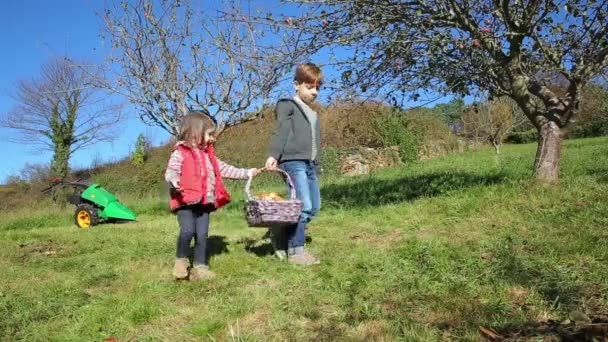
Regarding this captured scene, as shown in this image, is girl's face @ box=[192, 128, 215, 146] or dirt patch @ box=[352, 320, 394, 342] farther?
girl's face @ box=[192, 128, 215, 146]

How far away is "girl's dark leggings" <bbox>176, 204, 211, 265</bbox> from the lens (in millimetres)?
4023

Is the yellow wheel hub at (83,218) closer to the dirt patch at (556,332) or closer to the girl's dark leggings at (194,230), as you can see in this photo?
the girl's dark leggings at (194,230)

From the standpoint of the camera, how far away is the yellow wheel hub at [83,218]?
9.52m

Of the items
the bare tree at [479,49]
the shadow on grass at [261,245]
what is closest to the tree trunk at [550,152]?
the bare tree at [479,49]

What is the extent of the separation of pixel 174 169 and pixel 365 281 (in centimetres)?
166

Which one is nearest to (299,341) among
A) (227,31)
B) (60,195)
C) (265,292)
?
(265,292)

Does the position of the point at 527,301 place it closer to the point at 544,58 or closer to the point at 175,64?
the point at 544,58

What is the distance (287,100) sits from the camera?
4297 mm

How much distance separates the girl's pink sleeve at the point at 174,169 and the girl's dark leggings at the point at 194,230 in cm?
29

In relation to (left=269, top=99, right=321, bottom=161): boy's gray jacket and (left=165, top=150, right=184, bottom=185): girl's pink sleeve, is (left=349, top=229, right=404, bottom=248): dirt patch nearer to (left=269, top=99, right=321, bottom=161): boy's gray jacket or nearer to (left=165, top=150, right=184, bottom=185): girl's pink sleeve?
(left=269, top=99, right=321, bottom=161): boy's gray jacket

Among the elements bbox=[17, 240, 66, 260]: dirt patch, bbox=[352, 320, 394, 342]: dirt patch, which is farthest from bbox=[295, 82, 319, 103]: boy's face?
bbox=[17, 240, 66, 260]: dirt patch

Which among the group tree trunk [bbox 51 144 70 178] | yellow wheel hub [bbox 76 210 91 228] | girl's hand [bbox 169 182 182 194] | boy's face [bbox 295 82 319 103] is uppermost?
tree trunk [bbox 51 144 70 178]

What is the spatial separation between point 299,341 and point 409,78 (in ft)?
13.9

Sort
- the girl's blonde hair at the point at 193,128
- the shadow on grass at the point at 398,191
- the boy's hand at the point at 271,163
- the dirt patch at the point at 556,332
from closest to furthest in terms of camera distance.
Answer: the dirt patch at the point at 556,332, the girl's blonde hair at the point at 193,128, the boy's hand at the point at 271,163, the shadow on grass at the point at 398,191
